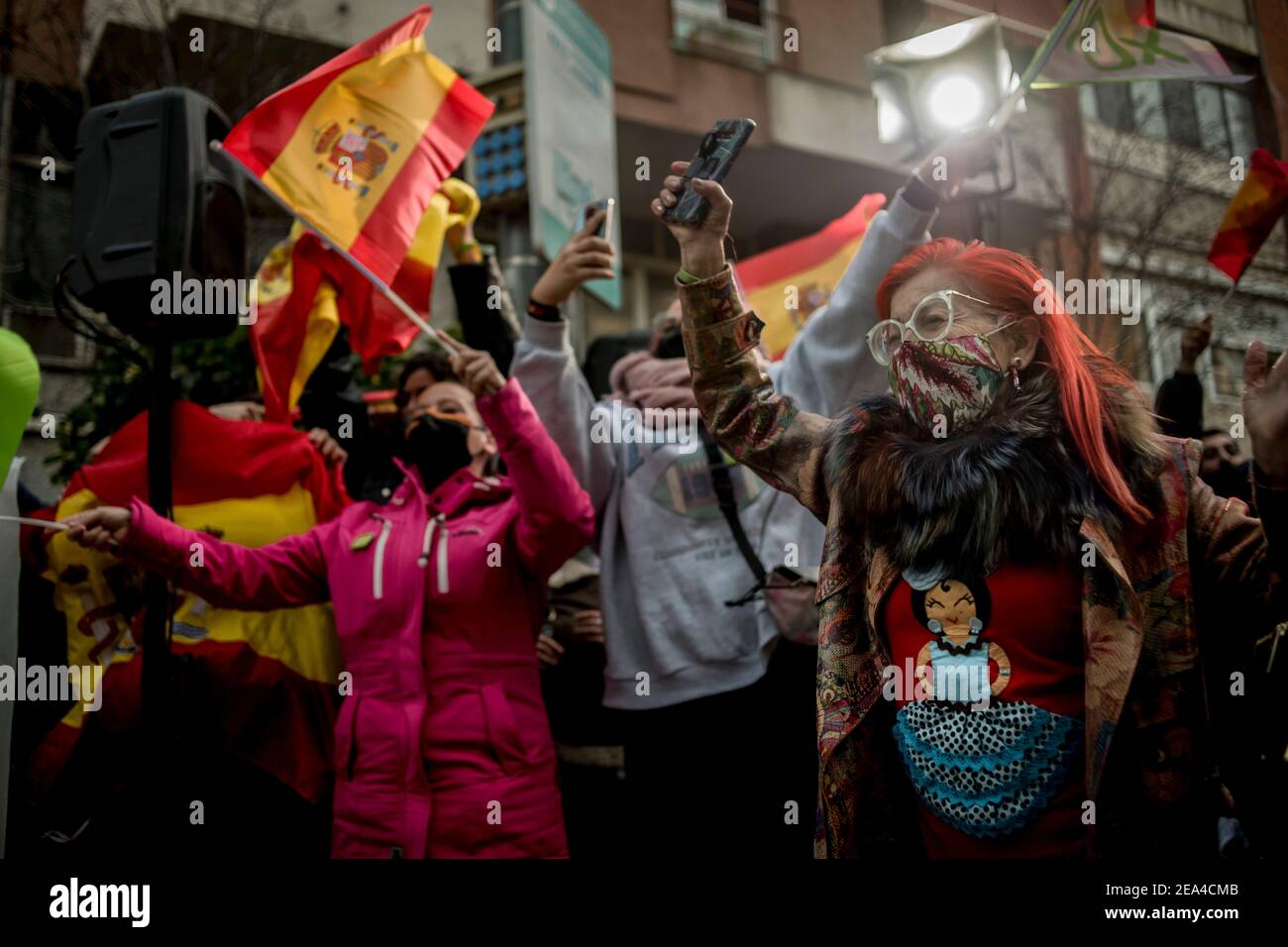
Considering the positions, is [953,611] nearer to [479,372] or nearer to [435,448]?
[479,372]

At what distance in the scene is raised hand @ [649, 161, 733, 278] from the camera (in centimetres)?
238

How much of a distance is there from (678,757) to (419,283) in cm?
172

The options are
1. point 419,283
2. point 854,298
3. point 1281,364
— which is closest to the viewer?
point 1281,364

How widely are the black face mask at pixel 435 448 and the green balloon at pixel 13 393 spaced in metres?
1.00

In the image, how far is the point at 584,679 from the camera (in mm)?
3678

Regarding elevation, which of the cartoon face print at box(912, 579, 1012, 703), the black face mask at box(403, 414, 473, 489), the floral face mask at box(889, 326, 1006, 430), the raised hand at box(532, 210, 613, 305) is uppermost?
the raised hand at box(532, 210, 613, 305)

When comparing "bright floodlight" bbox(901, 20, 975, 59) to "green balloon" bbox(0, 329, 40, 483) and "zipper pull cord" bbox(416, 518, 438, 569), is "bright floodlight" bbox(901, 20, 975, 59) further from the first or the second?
"green balloon" bbox(0, 329, 40, 483)

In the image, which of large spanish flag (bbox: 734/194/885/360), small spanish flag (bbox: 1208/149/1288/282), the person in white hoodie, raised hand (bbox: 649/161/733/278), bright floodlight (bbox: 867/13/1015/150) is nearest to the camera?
raised hand (bbox: 649/161/733/278)

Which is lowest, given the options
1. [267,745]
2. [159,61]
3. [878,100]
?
[267,745]

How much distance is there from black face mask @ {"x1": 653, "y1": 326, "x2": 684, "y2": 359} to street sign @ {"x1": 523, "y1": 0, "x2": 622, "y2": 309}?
1438mm

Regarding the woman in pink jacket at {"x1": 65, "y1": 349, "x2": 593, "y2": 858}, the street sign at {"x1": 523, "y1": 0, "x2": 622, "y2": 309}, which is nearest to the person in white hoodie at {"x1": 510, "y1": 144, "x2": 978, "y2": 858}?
the woman in pink jacket at {"x1": 65, "y1": 349, "x2": 593, "y2": 858}

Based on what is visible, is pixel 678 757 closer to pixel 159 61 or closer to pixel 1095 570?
pixel 1095 570

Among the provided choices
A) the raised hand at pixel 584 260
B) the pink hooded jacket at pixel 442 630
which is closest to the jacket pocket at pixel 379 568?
the pink hooded jacket at pixel 442 630

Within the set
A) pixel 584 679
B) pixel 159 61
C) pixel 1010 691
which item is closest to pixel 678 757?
pixel 584 679
